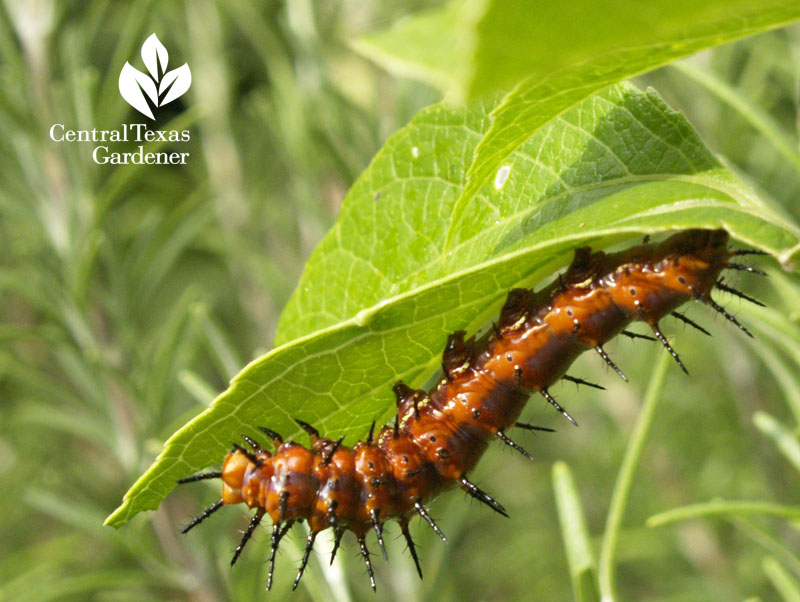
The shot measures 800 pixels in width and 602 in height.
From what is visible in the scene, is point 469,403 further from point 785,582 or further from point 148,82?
point 148,82

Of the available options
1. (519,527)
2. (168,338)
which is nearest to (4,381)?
(168,338)

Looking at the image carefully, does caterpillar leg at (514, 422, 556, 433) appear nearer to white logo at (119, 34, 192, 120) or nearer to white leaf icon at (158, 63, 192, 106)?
white logo at (119, 34, 192, 120)

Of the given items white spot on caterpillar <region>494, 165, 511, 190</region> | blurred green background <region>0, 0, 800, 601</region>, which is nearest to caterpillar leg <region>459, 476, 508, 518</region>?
blurred green background <region>0, 0, 800, 601</region>

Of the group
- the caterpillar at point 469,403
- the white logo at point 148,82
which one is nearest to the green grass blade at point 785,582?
the caterpillar at point 469,403

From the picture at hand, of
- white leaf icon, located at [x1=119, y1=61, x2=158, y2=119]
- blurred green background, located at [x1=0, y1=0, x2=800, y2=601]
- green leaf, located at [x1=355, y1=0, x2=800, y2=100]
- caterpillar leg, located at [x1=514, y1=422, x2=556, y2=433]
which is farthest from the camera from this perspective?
white leaf icon, located at [x1=119, y1=61, x2=158, y2=119]

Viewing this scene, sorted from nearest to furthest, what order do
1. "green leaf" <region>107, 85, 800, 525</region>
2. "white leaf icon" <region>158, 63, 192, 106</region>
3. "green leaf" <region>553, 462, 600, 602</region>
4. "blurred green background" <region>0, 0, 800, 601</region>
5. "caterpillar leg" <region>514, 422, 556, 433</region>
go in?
"green leaf" <region>107, 85, 800, 525</region>, "green leaf" <region>553, 462, 600, 602</region>, "caterpillar leg" <region>514, 422, 556, 433</region>, "blurred green background" <region>0, 0, 800, 601</region>, "white leaf icon" <region>158, 63, 192, 106</region>
